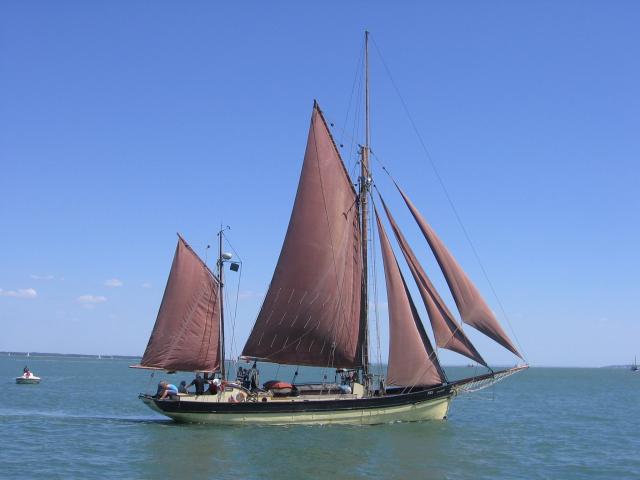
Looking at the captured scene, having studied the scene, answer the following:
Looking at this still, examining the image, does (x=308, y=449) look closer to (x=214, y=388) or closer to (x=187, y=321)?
(x=214, y=388)

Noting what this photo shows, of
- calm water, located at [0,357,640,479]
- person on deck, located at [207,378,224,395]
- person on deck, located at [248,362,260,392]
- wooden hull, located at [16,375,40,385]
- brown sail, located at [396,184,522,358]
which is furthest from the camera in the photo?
wooden hull, located at [16,375,40,385]

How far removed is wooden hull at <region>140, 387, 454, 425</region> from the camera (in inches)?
1487

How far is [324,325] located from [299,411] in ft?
16.5

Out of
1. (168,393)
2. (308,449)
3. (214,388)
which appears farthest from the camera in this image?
(168,393)

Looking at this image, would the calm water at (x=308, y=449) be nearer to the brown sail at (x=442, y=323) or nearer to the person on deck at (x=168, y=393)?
the person on deck at (x=168, y=393)

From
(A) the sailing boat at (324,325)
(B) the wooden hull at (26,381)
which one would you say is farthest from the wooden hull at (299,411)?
(B) the wooden hull at (26,381)

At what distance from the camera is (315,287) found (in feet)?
132

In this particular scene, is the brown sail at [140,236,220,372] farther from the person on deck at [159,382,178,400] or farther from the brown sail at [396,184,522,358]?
the brown sail at [396,184,522,358]

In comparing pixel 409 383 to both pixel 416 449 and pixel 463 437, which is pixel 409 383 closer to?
pixel 463 437

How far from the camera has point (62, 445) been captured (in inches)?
1286

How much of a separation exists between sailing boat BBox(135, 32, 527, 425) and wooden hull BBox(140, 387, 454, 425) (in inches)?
2.0

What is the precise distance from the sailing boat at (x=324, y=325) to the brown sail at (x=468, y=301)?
73 mm

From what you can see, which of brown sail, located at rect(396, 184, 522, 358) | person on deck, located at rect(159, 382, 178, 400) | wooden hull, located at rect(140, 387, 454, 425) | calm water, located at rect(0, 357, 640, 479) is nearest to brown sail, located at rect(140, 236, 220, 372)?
person on deck, located at rect(159, 382, 178, 400)

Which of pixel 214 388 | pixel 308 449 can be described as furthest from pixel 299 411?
pixel 308 449
